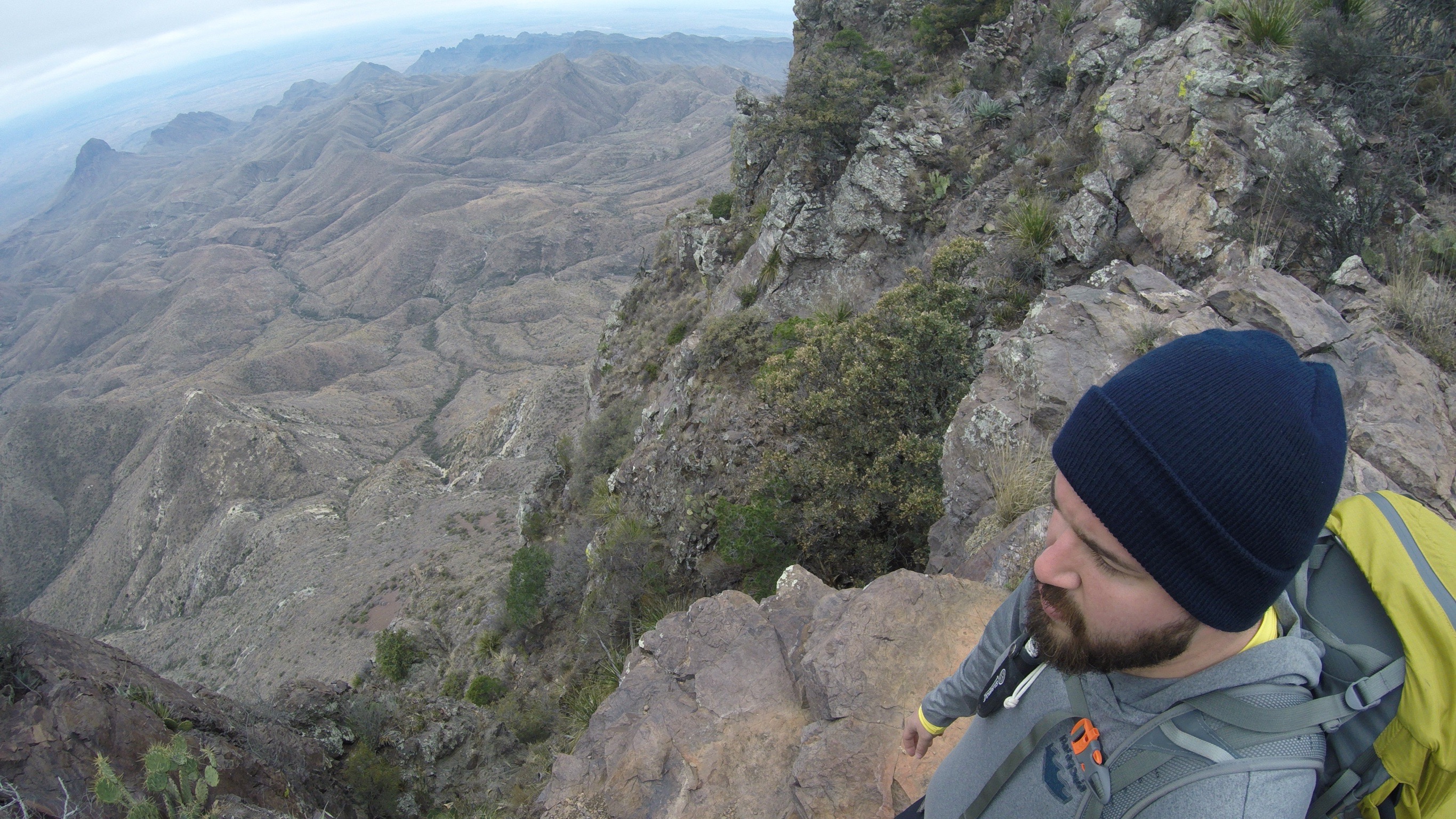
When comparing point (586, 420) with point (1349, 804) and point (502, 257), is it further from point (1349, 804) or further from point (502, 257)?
point (502, 257)

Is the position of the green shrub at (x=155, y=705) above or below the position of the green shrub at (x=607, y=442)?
above

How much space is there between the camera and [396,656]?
18.0 m

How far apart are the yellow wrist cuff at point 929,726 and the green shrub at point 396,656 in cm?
1952

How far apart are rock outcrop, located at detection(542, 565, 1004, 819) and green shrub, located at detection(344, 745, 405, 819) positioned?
637 centimetres

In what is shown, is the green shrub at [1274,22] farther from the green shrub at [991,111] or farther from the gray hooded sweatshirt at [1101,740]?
the gray hooded sweatshirt at [1101,740]

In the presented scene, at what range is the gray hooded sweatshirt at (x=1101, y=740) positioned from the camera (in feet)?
3.90

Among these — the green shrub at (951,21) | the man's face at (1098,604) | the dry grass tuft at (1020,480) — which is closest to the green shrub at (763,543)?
the dry grass tuft at (1020,480)

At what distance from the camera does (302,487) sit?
43.2 m

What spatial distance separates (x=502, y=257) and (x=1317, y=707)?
11036cm

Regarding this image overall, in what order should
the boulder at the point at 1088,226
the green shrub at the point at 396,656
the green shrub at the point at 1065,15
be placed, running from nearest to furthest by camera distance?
1. the boulder at the point at 1088,226
2. the green shrub at the point at 1065,15
3. the green shrub at the point at 396,656

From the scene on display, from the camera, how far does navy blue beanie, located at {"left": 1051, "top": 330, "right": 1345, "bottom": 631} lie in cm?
114

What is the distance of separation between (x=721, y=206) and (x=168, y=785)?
22.1 meters

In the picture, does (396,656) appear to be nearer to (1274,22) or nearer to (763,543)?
(763,543)

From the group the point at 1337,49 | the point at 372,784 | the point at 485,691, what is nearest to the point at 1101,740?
the point at 1337,49
